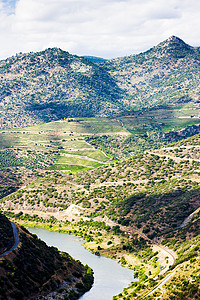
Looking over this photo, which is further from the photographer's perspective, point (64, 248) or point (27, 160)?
point (27, 160)

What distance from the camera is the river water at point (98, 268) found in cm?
6481

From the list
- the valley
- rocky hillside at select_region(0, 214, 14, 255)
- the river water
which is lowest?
the river water

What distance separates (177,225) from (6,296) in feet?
151

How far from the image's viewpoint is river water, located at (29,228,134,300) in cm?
6481

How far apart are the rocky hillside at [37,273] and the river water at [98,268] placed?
1779mm

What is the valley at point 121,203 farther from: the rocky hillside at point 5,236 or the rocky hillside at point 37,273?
the rocky hillside at point 37,273

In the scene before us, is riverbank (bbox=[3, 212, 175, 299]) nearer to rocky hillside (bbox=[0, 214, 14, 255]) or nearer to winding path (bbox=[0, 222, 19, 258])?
winding path (bbox=[0, 222, 19, 258])

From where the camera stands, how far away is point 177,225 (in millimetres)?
87375

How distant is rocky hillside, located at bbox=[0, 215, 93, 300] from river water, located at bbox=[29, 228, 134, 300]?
1779mm

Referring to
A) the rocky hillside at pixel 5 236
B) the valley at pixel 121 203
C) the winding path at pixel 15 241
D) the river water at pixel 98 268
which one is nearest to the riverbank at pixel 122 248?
the valley at pixel 121 203

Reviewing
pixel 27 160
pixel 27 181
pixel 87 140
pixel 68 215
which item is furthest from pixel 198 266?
pixel 87 140

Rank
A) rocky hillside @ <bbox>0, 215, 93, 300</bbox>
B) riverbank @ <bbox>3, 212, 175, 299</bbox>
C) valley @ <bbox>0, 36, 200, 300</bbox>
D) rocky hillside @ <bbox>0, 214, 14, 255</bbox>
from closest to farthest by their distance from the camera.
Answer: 1. rocky hillside @ <bbox>0, 215, 93, 300</bbox>
2. rocky hillside @ <bbox>0, 214, 14, 255</bbox>
3. valley @ <bbox>0, 36, 200, 300</bbox>
4. riverbank @ <bbox>3, 212, 175, 299</bbox>

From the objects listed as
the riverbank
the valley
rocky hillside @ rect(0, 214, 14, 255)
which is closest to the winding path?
rocky hillside @ rect(0, 214, 14, 255)

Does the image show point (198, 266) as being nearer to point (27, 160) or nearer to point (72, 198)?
point (72, 198)
